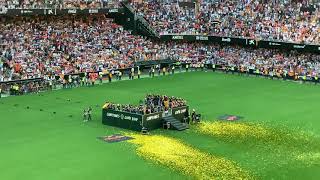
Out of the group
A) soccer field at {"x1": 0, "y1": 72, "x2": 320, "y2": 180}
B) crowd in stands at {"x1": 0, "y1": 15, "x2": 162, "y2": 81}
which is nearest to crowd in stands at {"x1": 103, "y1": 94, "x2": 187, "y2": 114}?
soccer field at {"x1": 0, "y1": 72, "x2": 320, "y2": 180}

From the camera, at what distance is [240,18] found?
7400cm

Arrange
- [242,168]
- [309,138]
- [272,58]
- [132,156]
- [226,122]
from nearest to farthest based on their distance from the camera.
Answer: [242,168] < [132,156] < [309,138] < [226,122] < [272,58]

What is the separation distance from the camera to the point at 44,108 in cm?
4472

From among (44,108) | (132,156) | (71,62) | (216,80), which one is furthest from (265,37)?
(132,156)

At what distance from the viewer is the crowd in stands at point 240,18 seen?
→ 68.4m

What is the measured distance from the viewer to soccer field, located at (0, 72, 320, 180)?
28.6 m

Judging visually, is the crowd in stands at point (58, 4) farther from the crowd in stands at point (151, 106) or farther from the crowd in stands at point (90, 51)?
the crowd in stands at point (151, 106)

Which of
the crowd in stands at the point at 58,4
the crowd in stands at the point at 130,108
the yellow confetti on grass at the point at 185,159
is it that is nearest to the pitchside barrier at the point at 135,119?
the crowd in stands at the point at 130,108

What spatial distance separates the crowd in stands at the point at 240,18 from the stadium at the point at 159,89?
0.18 metres

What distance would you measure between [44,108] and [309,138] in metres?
21.3

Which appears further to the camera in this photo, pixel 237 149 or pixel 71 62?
pixel 71 62

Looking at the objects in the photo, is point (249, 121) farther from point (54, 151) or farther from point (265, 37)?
point (265, 37)

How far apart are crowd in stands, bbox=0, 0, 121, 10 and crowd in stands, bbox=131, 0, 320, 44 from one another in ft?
19.4

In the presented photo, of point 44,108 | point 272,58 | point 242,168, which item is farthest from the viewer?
point 272,58
